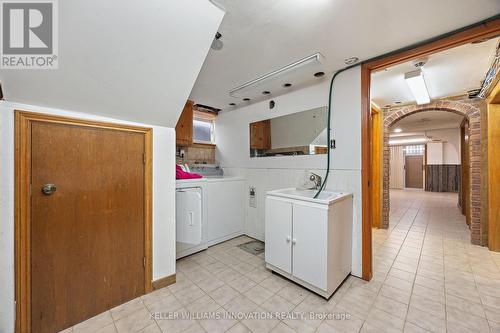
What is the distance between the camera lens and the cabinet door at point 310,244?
1.68 meters

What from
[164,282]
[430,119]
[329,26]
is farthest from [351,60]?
[430,119]

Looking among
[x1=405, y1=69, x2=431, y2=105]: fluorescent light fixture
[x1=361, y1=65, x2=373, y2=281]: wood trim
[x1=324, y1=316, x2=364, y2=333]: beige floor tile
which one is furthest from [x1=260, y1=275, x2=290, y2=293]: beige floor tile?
[x1=405, y1=69, x2=431, y2=105]: fluorescent light fixture

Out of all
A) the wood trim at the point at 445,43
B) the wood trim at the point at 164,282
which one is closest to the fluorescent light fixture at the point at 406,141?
the wood trim at the point at 445,43

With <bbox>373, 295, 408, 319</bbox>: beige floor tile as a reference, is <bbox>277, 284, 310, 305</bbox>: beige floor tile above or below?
below

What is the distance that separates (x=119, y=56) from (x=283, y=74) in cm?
153

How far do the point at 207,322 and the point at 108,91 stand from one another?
1.89 meters

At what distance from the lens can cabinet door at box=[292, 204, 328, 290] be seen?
5.52ft

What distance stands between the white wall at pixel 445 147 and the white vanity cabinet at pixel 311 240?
8.09 meters

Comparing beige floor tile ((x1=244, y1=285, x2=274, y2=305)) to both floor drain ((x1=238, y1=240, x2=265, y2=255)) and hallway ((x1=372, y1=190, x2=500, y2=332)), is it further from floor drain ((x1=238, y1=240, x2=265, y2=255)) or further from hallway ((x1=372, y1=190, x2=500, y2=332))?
hallway ((x1=372, y1=190, x2=500, y2=332))

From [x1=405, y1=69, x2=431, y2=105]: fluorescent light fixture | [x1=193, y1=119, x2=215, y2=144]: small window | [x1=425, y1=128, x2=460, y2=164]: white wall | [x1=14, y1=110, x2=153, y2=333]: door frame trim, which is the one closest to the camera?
[x1=14, y1=110, x2=153, y2=333]: door frame trim

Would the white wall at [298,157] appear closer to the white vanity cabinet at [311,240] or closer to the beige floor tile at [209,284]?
the white vanity cabinet at [311,240]

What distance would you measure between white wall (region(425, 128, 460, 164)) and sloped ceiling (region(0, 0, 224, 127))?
362 inches

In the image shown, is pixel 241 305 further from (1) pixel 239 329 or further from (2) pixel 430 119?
(2) pixel 430 119

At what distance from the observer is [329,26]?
1467 mm
